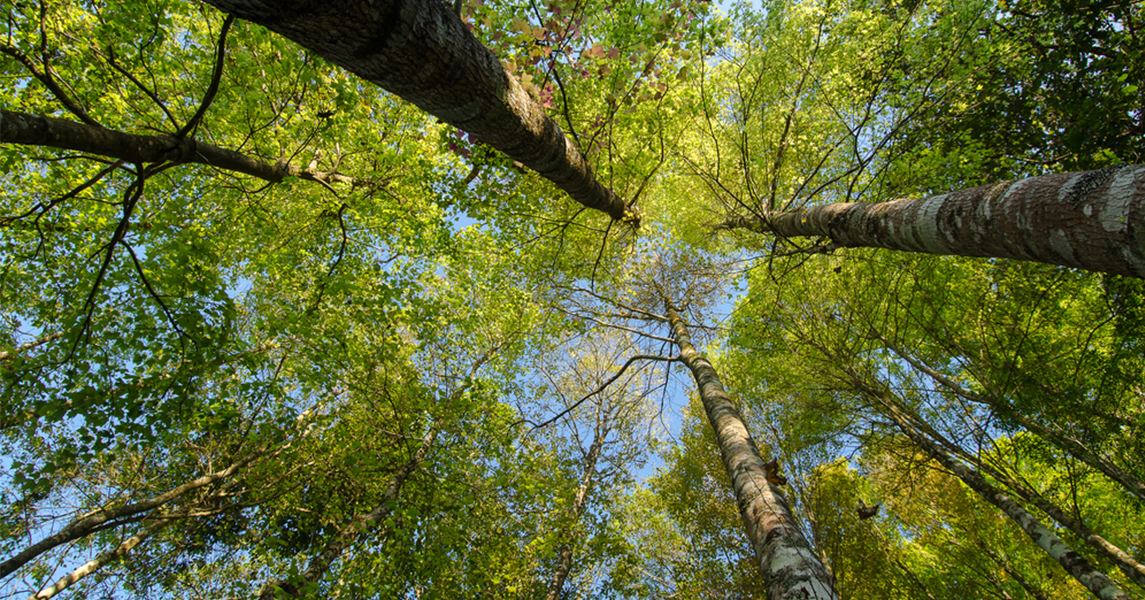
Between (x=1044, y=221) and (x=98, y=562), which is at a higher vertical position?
(x=98, y=562)

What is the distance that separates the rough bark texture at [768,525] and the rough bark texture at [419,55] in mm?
3002

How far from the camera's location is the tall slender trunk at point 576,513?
7656 millimetres

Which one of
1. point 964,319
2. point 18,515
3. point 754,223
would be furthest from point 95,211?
point 964,319

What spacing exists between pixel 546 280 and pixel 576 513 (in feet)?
17.6

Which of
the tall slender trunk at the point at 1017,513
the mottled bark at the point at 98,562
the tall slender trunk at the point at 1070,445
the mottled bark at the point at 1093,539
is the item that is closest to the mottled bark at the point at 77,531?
the mottled bark at the point at 98,562

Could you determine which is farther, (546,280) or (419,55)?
(546,280)

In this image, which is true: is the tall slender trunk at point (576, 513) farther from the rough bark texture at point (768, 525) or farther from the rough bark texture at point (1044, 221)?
the rough bark texture at point (1044, 221)

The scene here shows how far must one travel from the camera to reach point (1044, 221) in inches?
69.1

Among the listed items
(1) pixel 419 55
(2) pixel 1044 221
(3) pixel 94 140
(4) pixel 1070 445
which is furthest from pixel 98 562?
(4) pixel 1070 445

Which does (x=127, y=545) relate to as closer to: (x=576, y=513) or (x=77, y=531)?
(x=77, y=531)

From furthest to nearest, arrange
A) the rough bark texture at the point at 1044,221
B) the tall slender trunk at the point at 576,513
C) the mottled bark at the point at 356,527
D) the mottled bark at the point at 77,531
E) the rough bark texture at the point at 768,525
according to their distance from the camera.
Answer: the tall slender trunk at the point at 576,513, the mottled bark at the point at 356,527, the mottled bark at the point at 77,531, the rough bark texture at the point at 768,525, the rough bark texture at the point at 1044,221

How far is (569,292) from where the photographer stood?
8.34m

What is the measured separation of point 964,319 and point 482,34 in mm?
8302

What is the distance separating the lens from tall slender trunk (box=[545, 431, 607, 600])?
766 cm
